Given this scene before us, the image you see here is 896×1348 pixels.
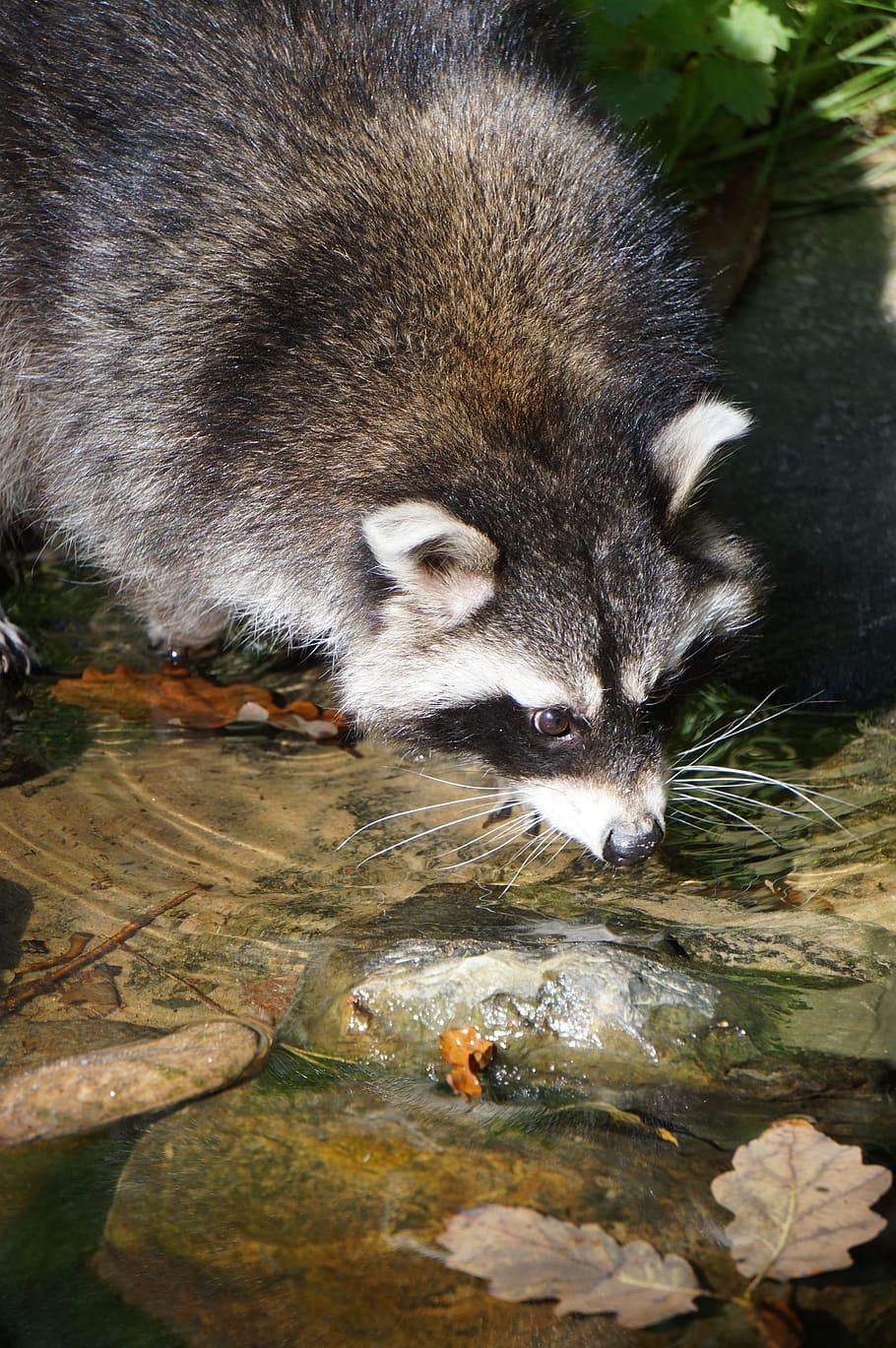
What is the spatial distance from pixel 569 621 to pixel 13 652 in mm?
2324

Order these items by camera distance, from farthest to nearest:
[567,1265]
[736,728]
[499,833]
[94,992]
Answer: [736,728] < [499,833] < [94,992] < [567,1265]

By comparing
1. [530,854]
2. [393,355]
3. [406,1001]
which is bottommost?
[530,854]

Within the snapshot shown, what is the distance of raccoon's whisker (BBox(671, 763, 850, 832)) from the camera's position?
13.9ft

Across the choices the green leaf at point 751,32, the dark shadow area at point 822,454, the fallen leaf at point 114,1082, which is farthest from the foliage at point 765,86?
the fallen leaf at point 114,1082

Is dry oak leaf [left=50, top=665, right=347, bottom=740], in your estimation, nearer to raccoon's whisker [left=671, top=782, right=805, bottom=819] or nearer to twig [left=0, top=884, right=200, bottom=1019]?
twig [left=0, top=884, right=200, bottom=1019]

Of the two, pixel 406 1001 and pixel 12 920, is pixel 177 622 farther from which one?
pixel 406 1001

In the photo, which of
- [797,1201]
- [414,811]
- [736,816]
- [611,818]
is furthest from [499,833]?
[797,1201]

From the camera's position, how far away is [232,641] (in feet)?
A: 17.8

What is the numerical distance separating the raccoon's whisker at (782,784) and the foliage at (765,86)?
111 inches

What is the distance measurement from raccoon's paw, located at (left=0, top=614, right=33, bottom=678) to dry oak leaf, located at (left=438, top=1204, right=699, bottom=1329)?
2956 mm

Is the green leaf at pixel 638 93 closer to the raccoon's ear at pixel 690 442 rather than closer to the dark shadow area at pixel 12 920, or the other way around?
the raccoon's ear at pixel 690 442

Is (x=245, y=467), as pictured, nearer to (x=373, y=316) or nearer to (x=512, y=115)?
(x=373, y=316)

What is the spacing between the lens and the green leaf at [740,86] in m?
6.06

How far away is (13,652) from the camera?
5176mm
